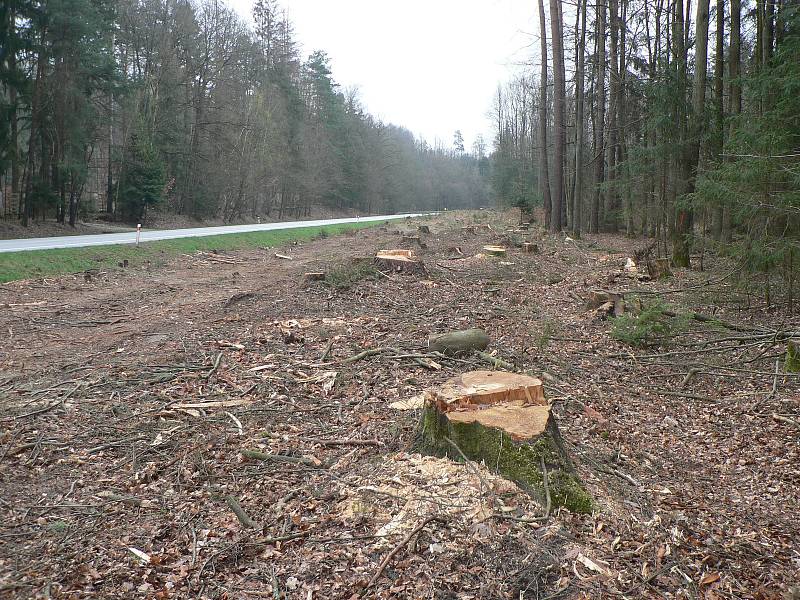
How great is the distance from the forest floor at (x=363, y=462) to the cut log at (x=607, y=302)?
0.30 m

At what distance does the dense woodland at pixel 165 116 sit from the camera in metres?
24.0


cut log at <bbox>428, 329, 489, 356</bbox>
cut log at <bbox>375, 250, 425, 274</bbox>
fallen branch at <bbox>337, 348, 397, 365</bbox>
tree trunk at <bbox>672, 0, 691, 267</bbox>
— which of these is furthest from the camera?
tree trunk at <bbox>672, 0, 691, 267</bbox>

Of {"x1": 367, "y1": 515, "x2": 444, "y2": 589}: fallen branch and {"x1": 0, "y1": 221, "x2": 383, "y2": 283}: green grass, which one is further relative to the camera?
{"x1": 0, "y1": 221, "x2": 383, "y2": 283}: green grass

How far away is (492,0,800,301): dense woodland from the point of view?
8.55m

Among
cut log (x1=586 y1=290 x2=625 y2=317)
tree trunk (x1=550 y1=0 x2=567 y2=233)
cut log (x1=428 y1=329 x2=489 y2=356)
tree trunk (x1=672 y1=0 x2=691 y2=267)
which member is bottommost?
cut log (x1=428 y1=329 x2=489 y2=356)

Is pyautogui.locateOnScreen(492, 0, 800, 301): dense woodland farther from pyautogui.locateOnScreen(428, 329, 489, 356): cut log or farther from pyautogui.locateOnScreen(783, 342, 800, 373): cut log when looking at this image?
pyautogui.locateOnScreen(428, 329, 489, 356): cut log

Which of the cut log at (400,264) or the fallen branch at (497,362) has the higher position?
the cut log at (400,264)

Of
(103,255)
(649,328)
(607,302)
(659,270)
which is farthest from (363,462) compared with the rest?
(103,255)

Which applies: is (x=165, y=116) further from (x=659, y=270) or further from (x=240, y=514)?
(x=240, y=514)

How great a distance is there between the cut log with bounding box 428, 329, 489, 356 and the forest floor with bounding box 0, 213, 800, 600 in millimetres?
379

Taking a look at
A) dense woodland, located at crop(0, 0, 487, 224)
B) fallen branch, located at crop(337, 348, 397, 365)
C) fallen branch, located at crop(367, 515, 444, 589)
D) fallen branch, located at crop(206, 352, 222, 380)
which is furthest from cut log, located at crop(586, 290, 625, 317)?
dense woodland, located at crop(0, 0, 487, 224)

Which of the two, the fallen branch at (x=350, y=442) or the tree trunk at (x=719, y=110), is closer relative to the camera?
the fallen branch at (x=350, y=442)

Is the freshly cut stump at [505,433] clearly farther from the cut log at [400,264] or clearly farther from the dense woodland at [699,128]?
the cut log at [400,264]

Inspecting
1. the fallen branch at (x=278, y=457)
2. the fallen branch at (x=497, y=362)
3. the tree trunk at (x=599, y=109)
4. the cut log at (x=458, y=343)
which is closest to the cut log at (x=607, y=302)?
the cut log at (x=458, y=343)
